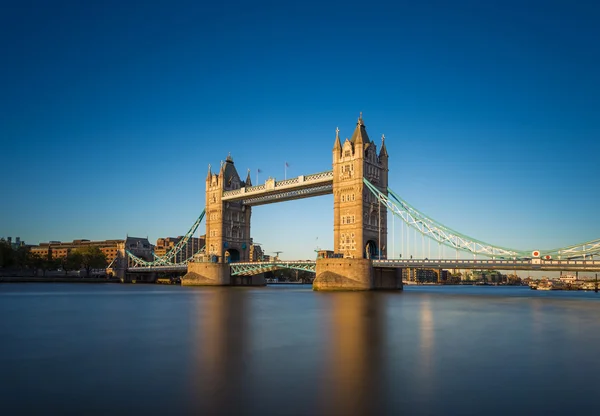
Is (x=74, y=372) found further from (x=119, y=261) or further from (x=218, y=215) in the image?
Result: (x=119, y=261)

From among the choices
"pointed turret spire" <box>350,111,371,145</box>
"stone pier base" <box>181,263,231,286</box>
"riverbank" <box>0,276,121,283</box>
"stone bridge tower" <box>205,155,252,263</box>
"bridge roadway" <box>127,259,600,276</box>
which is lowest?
"riverbank" <box>0,276,121,283</box>

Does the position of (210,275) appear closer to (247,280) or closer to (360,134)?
(247,280)

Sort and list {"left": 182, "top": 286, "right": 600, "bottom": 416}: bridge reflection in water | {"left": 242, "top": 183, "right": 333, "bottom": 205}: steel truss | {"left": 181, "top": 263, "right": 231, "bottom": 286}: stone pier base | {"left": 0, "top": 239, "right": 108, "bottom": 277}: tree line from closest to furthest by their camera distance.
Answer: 1. {"left": 182, "top": 286, "right": 600, "bottom": 416}: bridge reflection in water
2. {"left": 242, "top": 183, "right": 333, "bottom": 205}: steel truss
3. {"left": 181, "top": 263, "right": 231, "bottom": 286}: stone pier base
4. {"left": 0, "top": 239, "right": 108, "bottom": 277}: tree line

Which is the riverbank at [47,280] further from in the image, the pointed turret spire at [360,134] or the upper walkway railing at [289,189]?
the pointed turret spire at [360,134]

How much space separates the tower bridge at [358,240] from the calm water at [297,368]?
1183 inches

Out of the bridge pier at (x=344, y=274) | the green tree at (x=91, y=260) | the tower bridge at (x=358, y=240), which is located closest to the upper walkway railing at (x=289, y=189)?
the tower bridge at (x=358, y=240)

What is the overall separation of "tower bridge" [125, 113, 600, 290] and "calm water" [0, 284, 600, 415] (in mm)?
30056

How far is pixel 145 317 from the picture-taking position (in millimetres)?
30594

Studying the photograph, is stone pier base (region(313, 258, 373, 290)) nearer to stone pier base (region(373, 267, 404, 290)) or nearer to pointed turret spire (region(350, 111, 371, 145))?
stone pier base (region(373, 267, 404, 290))

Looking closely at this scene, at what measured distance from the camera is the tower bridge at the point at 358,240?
5491cm

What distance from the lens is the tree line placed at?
99.4 metres

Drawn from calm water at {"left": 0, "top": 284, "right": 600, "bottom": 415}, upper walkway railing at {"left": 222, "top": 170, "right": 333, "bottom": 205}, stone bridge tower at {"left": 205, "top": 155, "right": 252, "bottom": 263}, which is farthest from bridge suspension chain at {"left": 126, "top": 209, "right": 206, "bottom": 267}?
calm water at {"left": 0, "top": 284, "right": 600, "bottom": 415}

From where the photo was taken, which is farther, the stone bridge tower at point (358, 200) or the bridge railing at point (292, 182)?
the bridge railing at point (292, 182)

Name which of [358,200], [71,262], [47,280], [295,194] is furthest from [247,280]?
[71,262]
